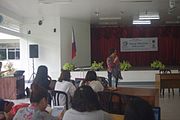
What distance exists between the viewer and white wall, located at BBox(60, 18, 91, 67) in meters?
14.5

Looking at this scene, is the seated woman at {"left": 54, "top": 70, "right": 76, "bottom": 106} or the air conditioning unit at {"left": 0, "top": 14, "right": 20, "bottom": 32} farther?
the air conditioning unit at {"left": 0, "top": 14, "right": 20, "bottom": 32}

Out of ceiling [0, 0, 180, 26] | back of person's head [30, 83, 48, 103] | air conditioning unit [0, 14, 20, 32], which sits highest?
ceiling [0, 0, 180, 26]

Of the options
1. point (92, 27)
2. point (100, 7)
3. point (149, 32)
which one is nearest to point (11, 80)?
point (100, 7)

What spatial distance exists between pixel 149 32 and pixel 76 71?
7.11 metres

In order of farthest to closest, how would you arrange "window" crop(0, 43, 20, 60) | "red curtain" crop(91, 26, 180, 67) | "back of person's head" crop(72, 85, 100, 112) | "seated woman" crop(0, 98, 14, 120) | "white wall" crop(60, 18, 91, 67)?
"red curtain" crop(91, 26, 180, 67), "window" crop(0, 43, 20, 60), "white wall" crop(60, 18, 91, 67), "seated woman" crop(0, 98, 14, 120), "back of person's head" crop(72, 85, 100, 112)

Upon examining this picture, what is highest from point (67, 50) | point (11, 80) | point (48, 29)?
point (48, 29)

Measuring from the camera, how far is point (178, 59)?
1938 cm

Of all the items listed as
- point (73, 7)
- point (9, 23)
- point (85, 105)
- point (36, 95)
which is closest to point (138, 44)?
point (73, 7)

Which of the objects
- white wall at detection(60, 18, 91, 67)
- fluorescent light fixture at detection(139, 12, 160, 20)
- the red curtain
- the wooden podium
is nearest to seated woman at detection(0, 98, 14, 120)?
the wooden podium

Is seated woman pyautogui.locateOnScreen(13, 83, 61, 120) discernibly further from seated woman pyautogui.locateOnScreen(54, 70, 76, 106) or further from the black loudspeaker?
the black loudspeaker

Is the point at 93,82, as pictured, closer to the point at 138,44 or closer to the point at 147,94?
the point at 147,94

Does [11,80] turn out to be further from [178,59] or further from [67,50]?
[178,59]

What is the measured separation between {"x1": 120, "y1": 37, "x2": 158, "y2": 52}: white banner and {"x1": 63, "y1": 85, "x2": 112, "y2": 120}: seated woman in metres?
16.5

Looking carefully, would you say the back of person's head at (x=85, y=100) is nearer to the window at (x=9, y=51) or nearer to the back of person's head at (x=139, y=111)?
the back of person's head at (x=139, y=111)
